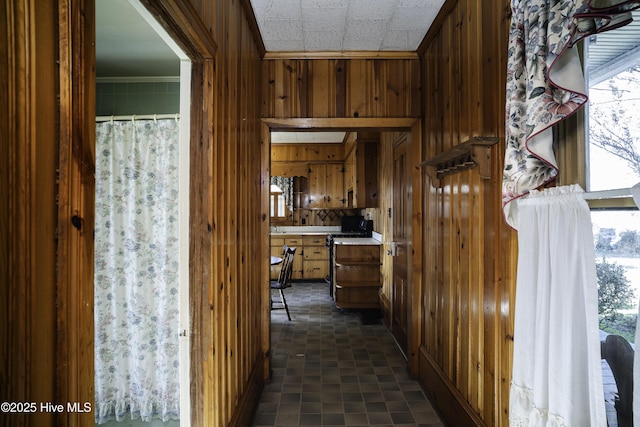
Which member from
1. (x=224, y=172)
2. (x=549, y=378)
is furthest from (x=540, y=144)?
(x=224, y=172)

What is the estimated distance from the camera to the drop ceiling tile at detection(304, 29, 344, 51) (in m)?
2.51

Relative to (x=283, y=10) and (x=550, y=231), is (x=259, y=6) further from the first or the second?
(x=550, y=231)

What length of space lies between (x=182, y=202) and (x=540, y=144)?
1457mm

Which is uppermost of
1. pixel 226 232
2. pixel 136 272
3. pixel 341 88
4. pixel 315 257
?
pixel 341 88

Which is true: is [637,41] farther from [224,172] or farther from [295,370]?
[295,370]

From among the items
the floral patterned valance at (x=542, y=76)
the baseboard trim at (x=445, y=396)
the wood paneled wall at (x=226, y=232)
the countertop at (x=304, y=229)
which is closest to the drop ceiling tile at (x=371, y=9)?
the wood paneled wall at (x=226, y=232)

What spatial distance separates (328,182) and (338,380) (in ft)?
14.7

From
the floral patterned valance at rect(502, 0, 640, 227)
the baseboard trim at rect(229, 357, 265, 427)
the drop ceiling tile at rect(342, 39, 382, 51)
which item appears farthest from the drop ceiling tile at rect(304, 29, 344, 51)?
the baseboard trim at rect(229, 357, 265, 427)

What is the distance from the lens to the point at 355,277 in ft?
14.0

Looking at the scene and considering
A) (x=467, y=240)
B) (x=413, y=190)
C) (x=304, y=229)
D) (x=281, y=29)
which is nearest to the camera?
(x=467, y=240)

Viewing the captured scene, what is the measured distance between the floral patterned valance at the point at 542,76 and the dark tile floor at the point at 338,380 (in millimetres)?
1798

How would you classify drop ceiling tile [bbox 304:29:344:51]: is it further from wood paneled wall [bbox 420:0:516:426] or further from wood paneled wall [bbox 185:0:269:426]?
wood paneled wall [bbox 420:0:516:426]

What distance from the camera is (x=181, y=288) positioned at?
142 centimetres

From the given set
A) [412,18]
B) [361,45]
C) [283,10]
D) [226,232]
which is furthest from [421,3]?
[226,232]
